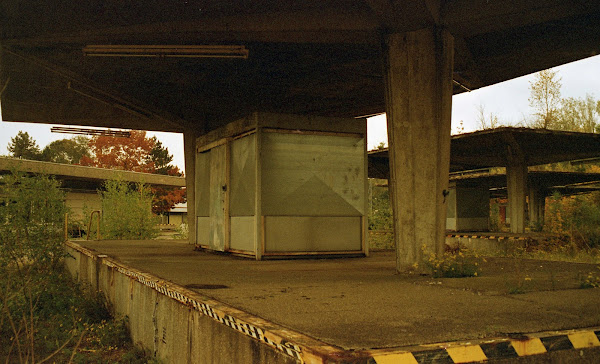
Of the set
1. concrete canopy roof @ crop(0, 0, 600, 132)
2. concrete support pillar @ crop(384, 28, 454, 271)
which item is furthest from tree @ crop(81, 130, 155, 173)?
concrete support pillar @ crop(384, 28, 454, 271)

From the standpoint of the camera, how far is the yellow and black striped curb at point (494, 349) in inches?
136

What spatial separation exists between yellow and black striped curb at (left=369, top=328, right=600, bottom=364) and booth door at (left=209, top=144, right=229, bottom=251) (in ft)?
35.7

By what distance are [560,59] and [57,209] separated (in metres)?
14.9

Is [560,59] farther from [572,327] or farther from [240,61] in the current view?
[572,327]

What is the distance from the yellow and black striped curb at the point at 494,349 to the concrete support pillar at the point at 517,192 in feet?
83.0

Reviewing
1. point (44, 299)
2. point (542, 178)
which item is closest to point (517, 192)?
point (542, 178)

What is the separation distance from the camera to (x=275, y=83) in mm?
15961

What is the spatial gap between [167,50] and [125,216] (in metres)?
15.9

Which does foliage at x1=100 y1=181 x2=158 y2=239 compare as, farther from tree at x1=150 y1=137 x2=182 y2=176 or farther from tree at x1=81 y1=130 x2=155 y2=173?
tree at x1=150 y1=137 x2=182 y2=176

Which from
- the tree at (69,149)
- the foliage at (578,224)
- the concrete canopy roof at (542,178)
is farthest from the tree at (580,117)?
the tree at (69,149)

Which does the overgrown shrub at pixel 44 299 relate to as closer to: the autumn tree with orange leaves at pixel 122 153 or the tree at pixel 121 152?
the autumn tree with orange leaves at pixel 122 153

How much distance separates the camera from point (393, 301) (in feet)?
20.0

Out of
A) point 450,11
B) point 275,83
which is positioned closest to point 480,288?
point 450,11

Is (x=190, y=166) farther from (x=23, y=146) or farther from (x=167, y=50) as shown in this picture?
(x=23, y=146)
